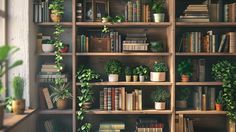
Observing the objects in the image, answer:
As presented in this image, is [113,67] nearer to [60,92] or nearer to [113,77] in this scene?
[113,77]

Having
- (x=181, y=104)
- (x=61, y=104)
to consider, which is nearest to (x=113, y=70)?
(x=61, y=104)

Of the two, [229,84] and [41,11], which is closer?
[229,84]

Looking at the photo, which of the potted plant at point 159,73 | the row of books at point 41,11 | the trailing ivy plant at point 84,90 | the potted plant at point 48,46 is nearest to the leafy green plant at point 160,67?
the potted plant at point 159,73

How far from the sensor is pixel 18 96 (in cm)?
350

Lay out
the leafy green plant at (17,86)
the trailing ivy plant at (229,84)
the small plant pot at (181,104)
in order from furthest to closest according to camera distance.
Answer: the small plant pot at (181,104), the trailing ivy plant at (229,84), the leafy green plant at (17,86)

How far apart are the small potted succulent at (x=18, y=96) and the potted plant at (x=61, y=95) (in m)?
0.68

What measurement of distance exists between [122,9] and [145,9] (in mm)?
384

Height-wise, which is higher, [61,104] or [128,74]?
[128,74]

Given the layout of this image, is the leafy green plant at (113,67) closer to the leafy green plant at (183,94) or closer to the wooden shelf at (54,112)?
the wooden shelf at (54,112)

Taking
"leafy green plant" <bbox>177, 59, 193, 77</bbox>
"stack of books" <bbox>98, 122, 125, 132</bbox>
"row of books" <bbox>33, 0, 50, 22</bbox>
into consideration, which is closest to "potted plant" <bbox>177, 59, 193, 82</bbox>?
"leafy green plant" <bbox>177, 59, 193, 77</bbox>

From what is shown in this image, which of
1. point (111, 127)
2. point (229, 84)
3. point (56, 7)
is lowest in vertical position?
point (111, 127)

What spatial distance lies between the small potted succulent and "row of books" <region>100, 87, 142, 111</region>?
107 cm

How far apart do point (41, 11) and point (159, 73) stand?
67.0 inches

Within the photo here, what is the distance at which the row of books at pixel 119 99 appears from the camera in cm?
418
